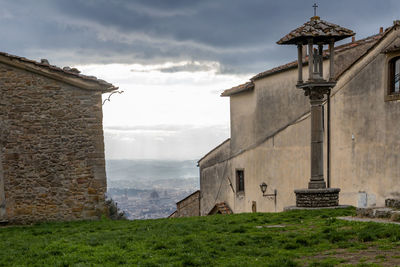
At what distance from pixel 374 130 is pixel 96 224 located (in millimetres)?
10366

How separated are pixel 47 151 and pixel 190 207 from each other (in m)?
19.4

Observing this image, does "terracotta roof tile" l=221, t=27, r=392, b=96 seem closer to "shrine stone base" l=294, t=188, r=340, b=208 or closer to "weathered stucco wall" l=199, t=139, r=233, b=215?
"weathered stucco wall" l=199, t=139, r=233, b=215

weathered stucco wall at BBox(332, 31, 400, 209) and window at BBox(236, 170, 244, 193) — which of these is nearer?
weathered stucco wall at BBox(332, 31, 400, 209)

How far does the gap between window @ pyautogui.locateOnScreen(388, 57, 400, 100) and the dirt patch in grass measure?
10.1 meters

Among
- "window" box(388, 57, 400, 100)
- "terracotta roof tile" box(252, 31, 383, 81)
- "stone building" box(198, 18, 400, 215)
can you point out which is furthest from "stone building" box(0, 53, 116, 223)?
"window" box(388, 57, 400, 100)

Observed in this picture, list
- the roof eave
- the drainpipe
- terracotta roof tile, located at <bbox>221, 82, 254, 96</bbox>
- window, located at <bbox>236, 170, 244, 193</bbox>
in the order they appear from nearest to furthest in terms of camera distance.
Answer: the roof eave, the drainpipe, terracotta roof tile, located at <bbox>221, 82, 254, 96</bbox>, window, located at <bbox>236, 170, 244, 193</bbox>

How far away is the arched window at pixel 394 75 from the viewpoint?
56.0ft

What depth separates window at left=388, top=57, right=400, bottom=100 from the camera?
672 inches

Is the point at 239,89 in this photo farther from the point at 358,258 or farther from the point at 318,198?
the point at 358,258

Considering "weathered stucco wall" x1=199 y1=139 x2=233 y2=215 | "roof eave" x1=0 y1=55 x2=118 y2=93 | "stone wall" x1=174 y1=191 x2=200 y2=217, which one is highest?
"roof eave" x1=0 y1=55 x2=118 y2=93

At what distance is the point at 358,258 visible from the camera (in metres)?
7.71

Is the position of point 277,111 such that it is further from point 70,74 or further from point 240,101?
point 70,74

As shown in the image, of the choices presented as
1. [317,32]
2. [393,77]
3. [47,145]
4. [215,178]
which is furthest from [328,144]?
[215,178]

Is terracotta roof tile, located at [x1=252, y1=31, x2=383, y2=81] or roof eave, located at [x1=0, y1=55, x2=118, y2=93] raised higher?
terracotta roof tile, located at [x1=252, y1=31, x2=383, y2=81]
